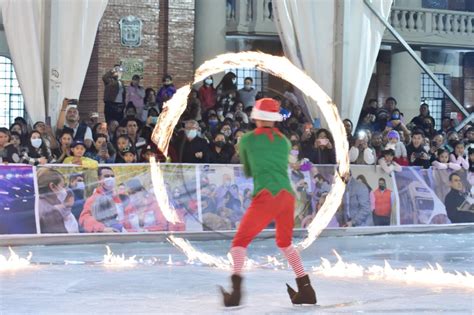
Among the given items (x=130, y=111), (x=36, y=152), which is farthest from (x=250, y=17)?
(x=36, y=152)

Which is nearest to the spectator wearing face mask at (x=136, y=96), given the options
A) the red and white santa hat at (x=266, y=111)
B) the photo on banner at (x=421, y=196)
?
the photo on banner at (x=421, y=196)

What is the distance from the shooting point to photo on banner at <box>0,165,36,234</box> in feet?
52.6

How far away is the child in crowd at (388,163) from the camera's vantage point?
62.2 feet

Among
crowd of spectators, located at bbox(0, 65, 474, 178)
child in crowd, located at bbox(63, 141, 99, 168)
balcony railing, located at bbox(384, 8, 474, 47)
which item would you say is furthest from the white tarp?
balcony railing, located at bbox(384, 8, 474, 47)

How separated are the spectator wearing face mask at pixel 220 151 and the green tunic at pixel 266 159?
744 cm

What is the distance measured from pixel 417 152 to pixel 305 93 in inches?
227

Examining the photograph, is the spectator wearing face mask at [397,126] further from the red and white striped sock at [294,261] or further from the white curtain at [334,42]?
the red and white striped sock at [294,261]

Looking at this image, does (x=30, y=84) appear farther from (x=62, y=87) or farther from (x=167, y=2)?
(x=167, y=2)

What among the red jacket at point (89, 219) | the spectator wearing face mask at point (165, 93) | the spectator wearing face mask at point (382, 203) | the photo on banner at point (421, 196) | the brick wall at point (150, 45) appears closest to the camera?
the red jacket at point (89, 219)

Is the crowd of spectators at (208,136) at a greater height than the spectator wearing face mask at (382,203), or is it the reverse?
the crowd of spectators at (208,136)

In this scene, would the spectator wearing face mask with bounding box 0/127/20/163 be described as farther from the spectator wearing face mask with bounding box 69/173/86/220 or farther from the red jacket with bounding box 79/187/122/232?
the red jacket with bounding box 79/187/122/232

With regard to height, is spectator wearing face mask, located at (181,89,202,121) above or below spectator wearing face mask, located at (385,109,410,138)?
above

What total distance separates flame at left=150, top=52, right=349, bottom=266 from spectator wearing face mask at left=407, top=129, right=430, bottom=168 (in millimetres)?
4613

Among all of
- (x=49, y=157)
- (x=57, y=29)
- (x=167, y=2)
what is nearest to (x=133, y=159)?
(x=49, y=157)
